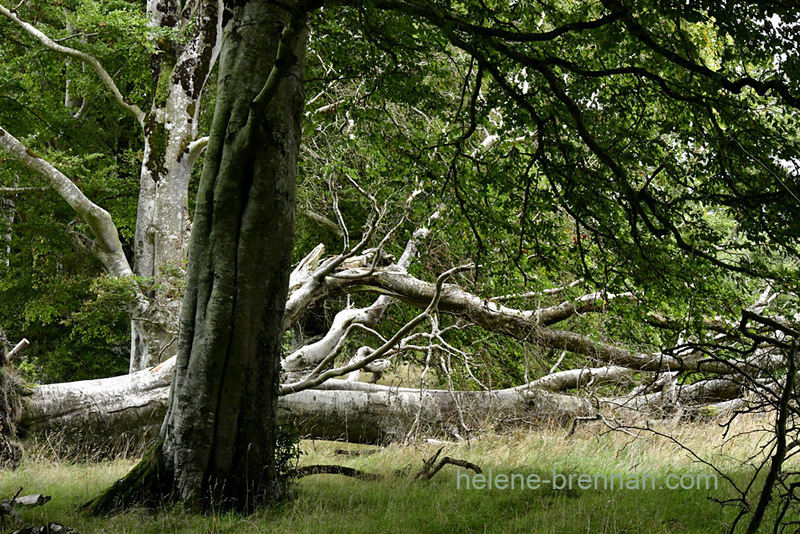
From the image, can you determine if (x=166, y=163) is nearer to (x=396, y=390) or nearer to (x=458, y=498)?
(x=396, y=390)

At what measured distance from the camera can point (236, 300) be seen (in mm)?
5887

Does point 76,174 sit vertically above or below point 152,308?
above

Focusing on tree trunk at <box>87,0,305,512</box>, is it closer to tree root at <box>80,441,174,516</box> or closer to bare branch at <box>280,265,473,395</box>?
tree root at <box>80,441,174,516</box>

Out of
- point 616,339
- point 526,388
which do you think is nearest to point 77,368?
point 526,388

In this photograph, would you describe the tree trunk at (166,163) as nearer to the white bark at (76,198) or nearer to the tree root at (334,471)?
the white bark at (76,198)

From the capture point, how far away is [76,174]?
15648 mm

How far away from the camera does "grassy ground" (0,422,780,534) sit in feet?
17.5

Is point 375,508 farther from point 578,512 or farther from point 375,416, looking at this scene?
point 375,416

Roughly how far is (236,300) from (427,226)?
4.14 m

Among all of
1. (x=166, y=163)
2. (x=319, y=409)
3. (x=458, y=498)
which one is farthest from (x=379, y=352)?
(x=166, y=163)

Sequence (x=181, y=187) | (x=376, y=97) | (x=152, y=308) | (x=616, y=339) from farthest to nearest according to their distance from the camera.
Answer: (x=181, y=187) < (x=152, y=308) < (x=616, y=339) < (x=376, y=97)

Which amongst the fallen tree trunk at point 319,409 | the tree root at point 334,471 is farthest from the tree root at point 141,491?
the fallen tree trunk at point 319,409

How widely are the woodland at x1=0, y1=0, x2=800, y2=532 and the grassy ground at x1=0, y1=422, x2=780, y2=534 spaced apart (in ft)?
1.45

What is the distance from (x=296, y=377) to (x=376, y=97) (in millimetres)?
5342
